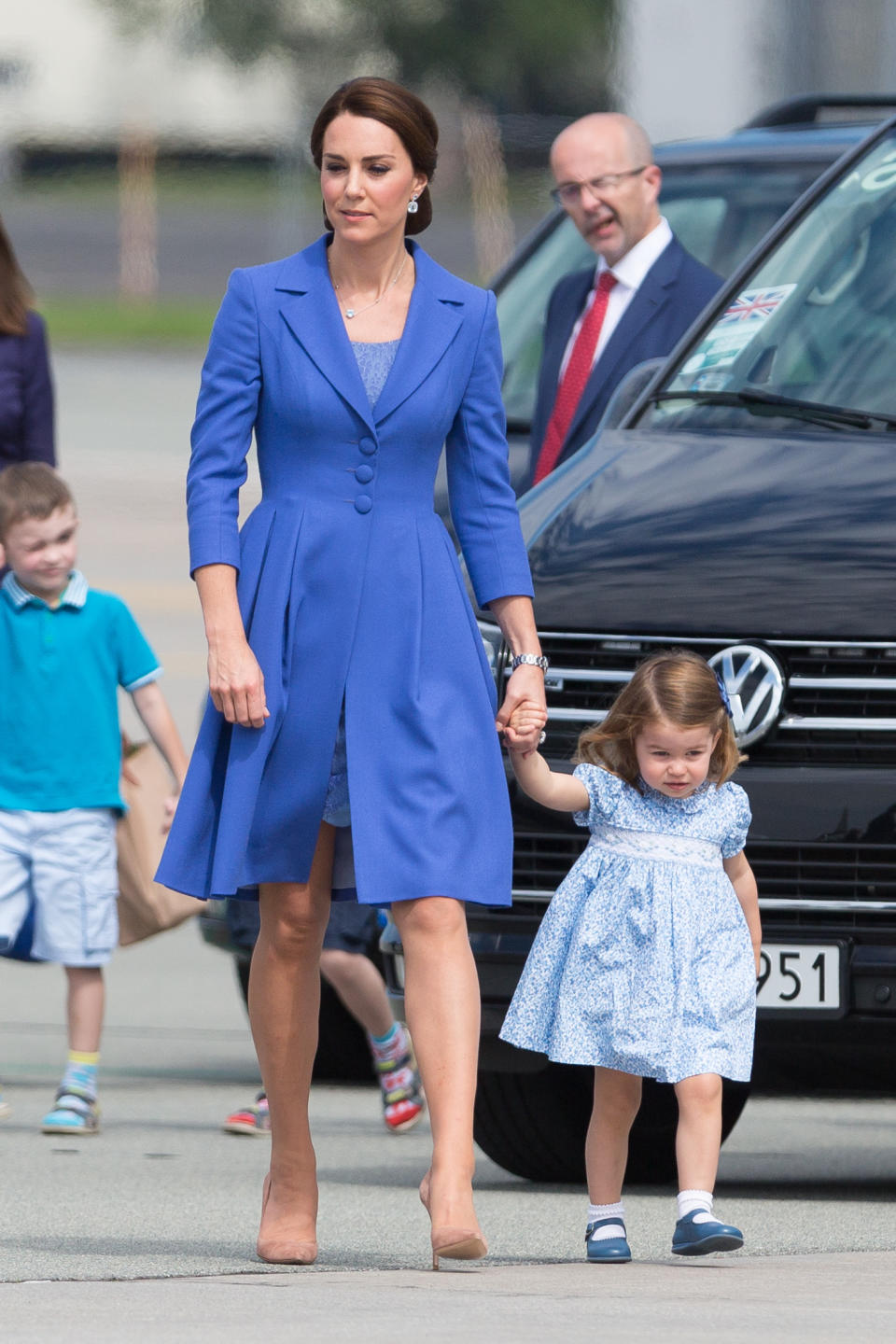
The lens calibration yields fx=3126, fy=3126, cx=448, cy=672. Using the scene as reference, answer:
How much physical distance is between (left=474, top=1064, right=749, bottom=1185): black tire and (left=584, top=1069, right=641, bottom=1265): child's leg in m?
1.08

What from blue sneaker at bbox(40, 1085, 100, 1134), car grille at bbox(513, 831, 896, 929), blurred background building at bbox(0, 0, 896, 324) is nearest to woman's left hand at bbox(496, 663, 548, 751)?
car grille at bbox(513, 831, 896, 929)

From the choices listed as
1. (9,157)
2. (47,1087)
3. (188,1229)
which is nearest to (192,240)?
(9,157)

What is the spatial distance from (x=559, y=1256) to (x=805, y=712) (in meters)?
1.12

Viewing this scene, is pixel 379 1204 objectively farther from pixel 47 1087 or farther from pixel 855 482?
pixel 47 1087

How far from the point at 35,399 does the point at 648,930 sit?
3463mm

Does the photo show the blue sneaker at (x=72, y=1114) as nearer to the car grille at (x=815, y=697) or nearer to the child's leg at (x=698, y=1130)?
the car grille at (x=815, y=697)

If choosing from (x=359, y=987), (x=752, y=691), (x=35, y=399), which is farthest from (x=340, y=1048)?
(x=752, y=691)

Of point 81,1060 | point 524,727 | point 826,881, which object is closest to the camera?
point 524,727

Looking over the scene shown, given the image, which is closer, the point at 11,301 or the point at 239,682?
the point at 239,682

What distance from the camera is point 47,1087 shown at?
8.09m

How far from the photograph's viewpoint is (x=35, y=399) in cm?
808

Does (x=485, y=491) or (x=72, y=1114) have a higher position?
(x=485, y=491)

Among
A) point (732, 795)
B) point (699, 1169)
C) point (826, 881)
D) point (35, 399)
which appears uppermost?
point (35, 399)

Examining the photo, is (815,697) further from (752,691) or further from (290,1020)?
(290,1020)
